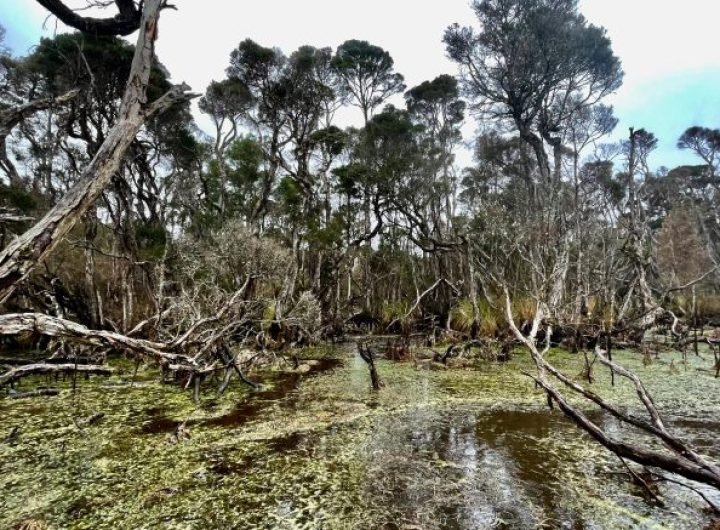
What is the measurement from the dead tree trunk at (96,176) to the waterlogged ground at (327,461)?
1.52 m

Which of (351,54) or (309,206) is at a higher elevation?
(351,54)

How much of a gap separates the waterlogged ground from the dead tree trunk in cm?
152

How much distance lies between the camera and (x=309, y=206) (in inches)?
548

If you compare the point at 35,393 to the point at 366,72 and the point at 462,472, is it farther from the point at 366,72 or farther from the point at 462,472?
the point at 366,72

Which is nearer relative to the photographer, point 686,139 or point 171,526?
point 171,526

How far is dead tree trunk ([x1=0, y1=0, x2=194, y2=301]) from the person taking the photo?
2.35 metres

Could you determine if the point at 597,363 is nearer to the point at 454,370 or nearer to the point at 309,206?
the point at 454,370

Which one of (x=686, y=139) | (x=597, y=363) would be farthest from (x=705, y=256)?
(x=597, y=363)

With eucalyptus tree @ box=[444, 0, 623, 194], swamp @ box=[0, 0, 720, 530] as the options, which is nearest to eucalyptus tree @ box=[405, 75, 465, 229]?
swamp @ box=[0, 0, 720, 530]

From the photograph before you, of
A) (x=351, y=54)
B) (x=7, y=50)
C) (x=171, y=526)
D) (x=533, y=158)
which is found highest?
(x=351, y=54)

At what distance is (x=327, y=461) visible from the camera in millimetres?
3307

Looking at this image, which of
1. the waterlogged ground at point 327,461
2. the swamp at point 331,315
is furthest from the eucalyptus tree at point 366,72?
the waterlogged ground at point 327,461

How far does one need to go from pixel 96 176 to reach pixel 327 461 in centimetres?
271

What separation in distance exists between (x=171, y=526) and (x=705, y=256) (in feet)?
80.4
